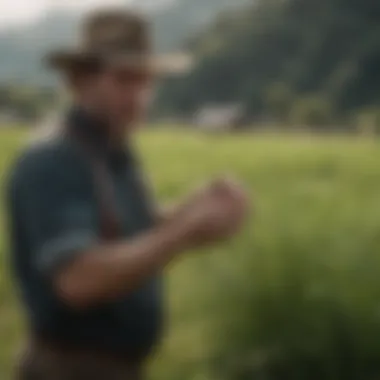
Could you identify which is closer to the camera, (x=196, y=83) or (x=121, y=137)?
(x=121, y=137)

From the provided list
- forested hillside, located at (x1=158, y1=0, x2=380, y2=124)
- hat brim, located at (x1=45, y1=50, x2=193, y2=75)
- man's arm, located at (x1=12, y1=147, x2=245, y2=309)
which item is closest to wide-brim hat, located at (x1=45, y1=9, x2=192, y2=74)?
hat brim, located at (x1=45, y1=50, x2=193, y2=75)

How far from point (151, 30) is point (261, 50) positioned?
0.35m

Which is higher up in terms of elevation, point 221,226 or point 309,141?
point 221,226

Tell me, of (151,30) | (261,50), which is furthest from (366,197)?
(151,30)

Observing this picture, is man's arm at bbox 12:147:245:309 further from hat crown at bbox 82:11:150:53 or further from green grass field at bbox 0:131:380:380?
green grass field at bbox 0:131:380:380

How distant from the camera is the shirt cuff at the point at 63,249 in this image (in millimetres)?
1118

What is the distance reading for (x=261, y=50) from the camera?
61.1 inches

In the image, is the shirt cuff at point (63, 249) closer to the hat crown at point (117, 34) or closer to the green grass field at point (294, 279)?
the hat crown at point (117, 34)

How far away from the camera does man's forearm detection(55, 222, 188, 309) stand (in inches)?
44.3

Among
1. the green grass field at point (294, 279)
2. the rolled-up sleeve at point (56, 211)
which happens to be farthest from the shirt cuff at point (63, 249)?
the green grass field at point (294, 279)

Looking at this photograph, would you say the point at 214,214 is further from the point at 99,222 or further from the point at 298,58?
the point at 298,58

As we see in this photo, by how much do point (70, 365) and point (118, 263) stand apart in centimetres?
18

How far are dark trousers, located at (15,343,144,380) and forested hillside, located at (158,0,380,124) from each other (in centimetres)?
44

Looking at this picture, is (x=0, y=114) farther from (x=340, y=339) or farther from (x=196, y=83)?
(x=340, y=339)
